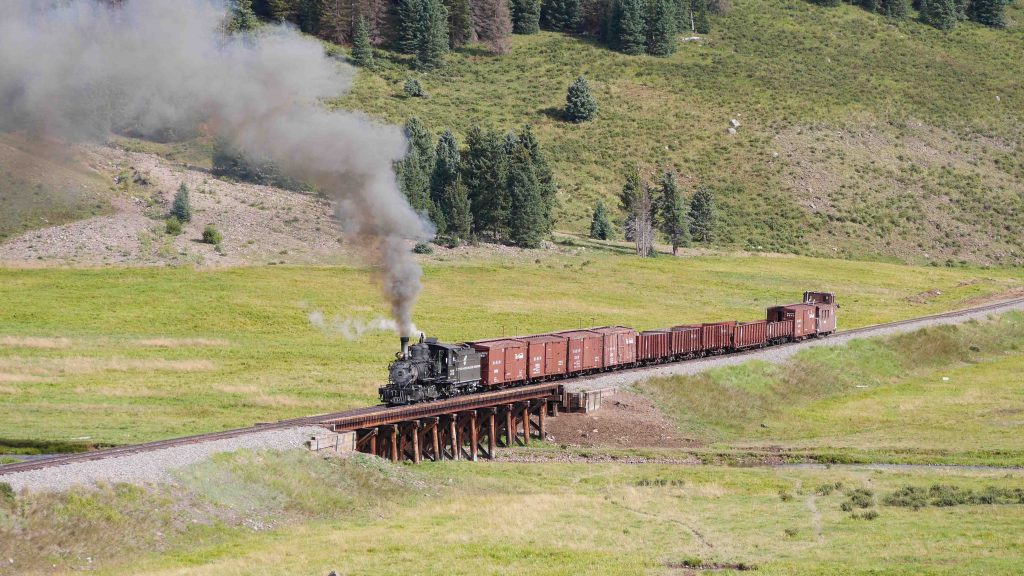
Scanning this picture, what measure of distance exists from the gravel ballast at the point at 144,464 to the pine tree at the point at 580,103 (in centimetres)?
13900

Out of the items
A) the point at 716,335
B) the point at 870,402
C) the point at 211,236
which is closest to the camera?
the point at 870,402

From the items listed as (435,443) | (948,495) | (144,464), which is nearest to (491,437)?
(435,443)

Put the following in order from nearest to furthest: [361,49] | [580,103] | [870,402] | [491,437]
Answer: [491,437] < [870,402] < [361,49] < [580,103]

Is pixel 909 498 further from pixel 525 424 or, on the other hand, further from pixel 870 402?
pixel 870 402

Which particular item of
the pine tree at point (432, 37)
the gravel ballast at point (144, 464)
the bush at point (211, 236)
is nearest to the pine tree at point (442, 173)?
the bush at point (211, 236)

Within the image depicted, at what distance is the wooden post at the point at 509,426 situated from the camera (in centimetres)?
6406

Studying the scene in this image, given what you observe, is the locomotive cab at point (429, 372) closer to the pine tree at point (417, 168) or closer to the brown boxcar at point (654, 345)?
the brown boxcar at point (654, 345)

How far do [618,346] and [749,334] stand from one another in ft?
58.4

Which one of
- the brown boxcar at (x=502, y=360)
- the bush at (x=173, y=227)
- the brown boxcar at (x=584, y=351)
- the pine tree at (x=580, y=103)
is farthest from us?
the pine tree at (x=580, y=103)

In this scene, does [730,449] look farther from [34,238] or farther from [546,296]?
[34,238]

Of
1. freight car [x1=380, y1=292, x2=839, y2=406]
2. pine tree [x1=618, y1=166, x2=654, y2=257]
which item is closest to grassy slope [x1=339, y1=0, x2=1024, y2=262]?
pine tree [x1=618, y1=166, x2=654, y2=257]

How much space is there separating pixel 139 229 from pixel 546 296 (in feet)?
122

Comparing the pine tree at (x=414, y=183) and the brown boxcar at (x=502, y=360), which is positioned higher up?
the pine tree at (x=414, y=183)

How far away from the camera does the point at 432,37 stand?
615 feet
